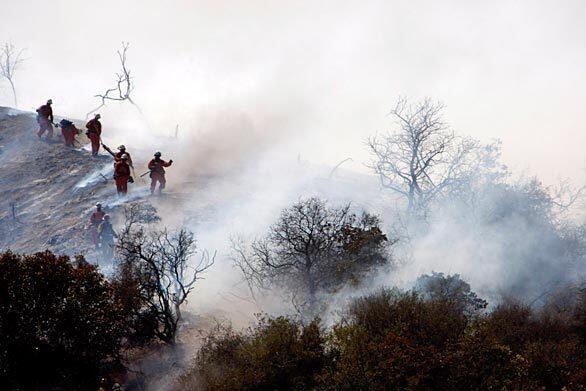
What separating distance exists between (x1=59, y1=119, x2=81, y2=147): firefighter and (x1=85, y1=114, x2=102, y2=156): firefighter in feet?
6.35

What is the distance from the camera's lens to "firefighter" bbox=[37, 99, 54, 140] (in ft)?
68.3

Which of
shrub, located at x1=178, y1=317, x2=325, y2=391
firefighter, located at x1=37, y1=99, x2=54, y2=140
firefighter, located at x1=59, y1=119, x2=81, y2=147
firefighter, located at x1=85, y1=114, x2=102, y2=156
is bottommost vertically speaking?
shrub, located at x1=178, y1=317, x2=325, y2=391

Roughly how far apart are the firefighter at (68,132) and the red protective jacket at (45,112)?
2.44ft

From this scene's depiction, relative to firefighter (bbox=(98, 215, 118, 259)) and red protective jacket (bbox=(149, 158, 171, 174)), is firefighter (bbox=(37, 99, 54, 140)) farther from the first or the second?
firefighter (bbox=(98, 215, 118, 259))

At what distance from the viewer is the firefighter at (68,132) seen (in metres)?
21.1

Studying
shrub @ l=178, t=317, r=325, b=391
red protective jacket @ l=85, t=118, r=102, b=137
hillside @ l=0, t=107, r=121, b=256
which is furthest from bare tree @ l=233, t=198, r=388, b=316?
red protective jacket @ l=85, t=118, r=102, b=137

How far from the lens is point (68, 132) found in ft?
69.7

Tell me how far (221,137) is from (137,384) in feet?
58.6

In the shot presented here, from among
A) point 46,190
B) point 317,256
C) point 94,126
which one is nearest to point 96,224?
point 46,190

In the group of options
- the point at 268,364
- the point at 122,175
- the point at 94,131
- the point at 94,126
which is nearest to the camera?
the point at 268,364

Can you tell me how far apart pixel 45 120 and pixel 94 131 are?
171 inches

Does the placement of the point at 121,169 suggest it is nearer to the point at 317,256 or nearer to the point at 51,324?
the point at 317,256

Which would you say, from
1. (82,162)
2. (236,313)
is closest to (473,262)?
(236,313)

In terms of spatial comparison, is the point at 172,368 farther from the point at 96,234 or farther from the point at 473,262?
the point at 473,262
